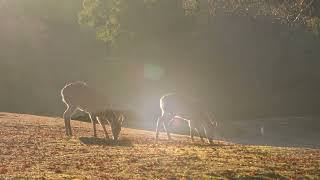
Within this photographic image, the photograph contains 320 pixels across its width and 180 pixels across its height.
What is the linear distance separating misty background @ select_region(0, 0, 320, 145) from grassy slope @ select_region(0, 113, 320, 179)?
111 feet

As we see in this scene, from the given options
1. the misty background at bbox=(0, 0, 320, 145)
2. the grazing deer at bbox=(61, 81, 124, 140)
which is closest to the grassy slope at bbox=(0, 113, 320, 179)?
the grazing deer at bbox=(61, 81, 124, 140)

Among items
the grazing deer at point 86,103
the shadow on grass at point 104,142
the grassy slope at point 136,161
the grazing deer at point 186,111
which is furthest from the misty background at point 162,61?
the grassy slope at point 136,161

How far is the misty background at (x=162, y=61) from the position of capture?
61.2 metres

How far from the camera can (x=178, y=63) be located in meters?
64.4

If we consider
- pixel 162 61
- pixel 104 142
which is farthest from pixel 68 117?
pixel 162 61

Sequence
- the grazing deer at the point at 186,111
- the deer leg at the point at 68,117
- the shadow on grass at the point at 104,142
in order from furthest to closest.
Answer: the grazing deer at the point at 186,111, the deer leg at the point at 68,117, the shadow on grass at the point at 104,142

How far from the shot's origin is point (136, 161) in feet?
53.1

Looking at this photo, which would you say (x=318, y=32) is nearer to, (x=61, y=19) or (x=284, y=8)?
(x=284, y=8)

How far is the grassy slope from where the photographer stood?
14.2 meters

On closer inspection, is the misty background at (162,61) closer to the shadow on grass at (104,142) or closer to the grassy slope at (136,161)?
the shadow on grass at (104,142)

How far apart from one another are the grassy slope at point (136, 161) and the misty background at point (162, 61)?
33.9 meters

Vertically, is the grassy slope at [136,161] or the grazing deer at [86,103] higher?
the grazing deer at [86,103]

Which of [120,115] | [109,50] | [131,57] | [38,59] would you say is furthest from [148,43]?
[120,115]

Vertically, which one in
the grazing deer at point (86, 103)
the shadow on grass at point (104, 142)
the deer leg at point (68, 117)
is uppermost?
the grazing deer at point (86, 103)
